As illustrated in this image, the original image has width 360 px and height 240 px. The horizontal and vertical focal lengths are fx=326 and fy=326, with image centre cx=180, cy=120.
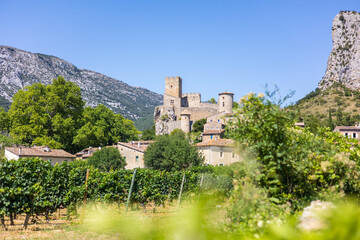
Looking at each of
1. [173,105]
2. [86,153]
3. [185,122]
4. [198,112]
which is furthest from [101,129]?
[173,105]

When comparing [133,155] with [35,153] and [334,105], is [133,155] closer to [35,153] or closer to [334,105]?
[35,153]

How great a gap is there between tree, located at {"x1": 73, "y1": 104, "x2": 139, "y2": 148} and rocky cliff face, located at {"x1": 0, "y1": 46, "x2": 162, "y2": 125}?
6456 centimetres

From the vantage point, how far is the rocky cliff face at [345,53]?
78062 mm

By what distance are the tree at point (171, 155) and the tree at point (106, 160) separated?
3.25 metres

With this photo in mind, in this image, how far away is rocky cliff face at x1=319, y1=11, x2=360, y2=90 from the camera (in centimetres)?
7806

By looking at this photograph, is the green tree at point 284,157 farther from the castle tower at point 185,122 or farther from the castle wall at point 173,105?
the castle wall at point 173,105

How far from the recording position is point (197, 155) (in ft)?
118

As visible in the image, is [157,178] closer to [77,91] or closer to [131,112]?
[77,91]

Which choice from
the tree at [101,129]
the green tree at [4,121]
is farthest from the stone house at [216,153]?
the green tree at [4,121]

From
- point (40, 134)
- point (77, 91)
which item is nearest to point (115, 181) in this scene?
point (40, 134)

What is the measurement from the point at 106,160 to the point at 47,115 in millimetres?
9370

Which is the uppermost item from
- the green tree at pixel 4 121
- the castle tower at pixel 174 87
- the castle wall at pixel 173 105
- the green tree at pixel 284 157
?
the castle tower at pixel 174 87

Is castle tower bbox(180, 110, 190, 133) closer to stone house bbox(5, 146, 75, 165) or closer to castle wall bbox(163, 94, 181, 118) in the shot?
castle wall bbox(163, 94, 181, 118)

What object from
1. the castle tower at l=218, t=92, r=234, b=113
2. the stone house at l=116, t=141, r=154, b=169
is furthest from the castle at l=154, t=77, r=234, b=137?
the stone house at l=116, t=141, r=154, b=169
